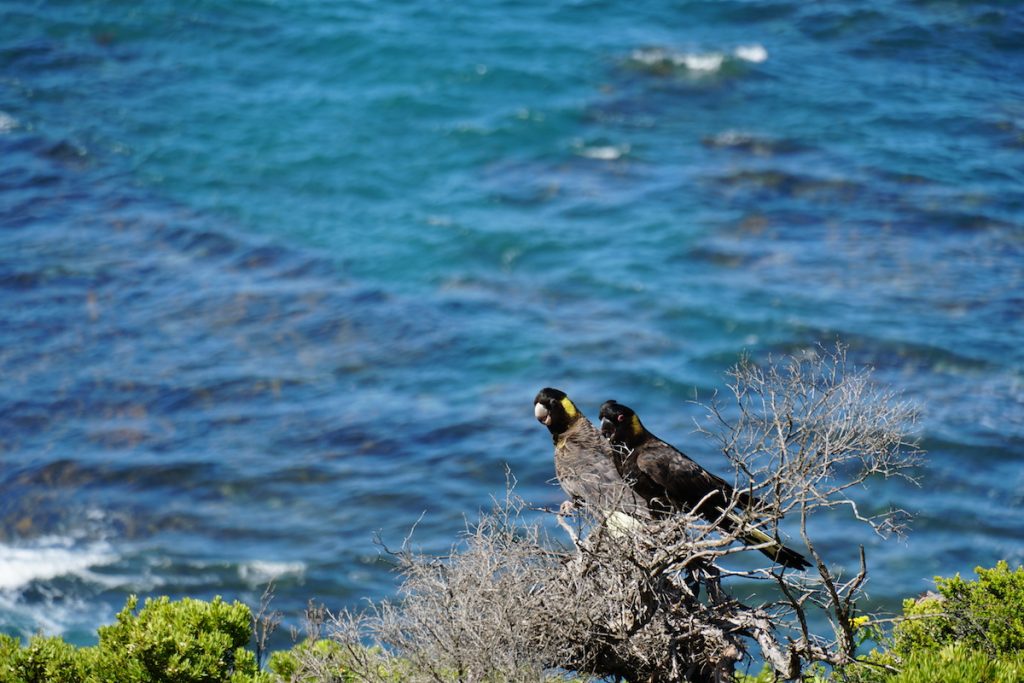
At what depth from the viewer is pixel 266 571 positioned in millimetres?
19406

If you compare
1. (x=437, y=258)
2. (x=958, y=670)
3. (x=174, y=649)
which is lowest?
(x=437, y=258)

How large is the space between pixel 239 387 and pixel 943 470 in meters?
13.4

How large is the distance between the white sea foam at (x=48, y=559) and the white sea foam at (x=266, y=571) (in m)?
2.20

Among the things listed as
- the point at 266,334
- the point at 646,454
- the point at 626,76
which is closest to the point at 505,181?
the point at 626,76

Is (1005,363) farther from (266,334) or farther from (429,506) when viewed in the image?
(266,334)

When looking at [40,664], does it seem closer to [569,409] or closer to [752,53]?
[569,409]

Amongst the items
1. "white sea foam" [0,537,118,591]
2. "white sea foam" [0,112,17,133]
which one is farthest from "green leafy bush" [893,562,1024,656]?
"white sea foam" [0,112,17,133]

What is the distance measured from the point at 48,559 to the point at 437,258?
37.0 feet

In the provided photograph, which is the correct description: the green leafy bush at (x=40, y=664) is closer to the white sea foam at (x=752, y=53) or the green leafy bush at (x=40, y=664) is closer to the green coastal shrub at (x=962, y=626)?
the green coastal shrub at (x=962, y=626)

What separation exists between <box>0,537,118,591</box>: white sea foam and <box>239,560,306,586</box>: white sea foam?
2200mm

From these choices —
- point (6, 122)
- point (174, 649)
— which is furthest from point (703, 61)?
point (174, 649)

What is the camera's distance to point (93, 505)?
20.5m

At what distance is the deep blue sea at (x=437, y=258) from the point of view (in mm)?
20609

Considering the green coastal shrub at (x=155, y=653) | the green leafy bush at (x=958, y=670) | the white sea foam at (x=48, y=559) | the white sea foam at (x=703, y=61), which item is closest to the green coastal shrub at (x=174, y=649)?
the green coastal shrub at (x=155, y=653)
